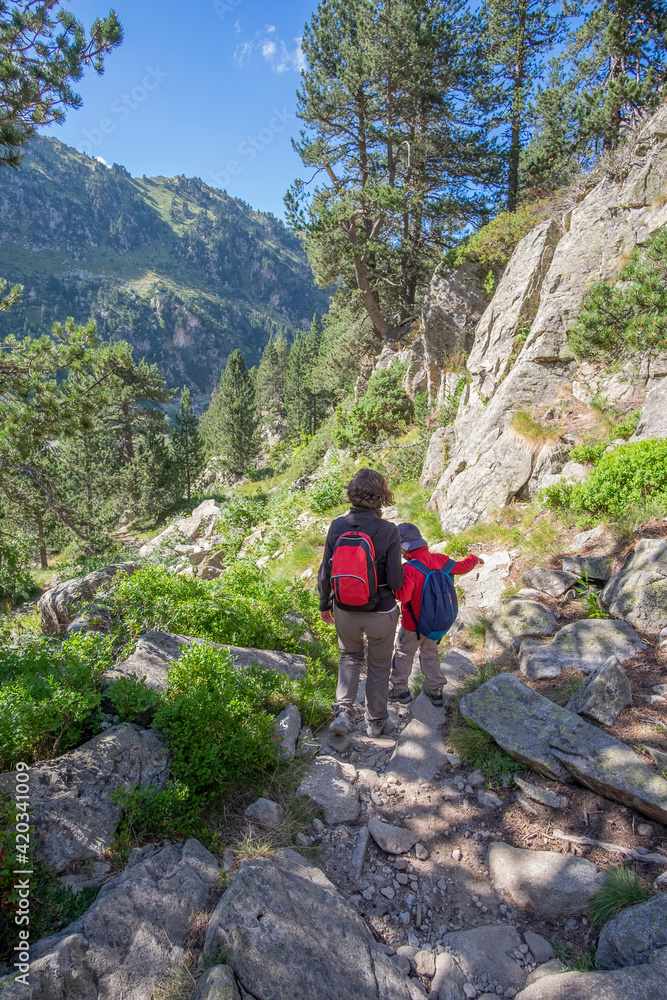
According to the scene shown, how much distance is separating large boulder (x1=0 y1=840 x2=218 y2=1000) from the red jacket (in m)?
2.27

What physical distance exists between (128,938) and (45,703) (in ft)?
4.32

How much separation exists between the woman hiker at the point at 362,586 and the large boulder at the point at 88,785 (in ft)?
5.18

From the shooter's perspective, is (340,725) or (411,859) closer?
(411,859)

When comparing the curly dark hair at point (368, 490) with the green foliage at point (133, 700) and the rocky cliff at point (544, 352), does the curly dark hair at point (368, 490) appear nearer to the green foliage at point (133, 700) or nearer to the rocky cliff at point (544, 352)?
the green foliage at point (133, 700)

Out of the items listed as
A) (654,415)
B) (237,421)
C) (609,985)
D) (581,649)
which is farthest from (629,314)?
(237,421)

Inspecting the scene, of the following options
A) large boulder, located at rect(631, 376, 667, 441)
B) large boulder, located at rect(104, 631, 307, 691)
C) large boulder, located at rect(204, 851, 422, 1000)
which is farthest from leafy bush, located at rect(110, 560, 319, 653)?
large boulder, located at rect(631, 376, 667, 441)

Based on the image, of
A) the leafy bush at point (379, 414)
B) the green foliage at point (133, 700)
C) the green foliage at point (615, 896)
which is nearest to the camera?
the green foliage at point (615, 896)

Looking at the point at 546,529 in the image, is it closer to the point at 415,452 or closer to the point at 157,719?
the point at 157,719

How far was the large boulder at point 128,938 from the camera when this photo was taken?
1824mm

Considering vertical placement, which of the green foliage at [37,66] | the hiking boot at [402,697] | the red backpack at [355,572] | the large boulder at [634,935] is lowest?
the hiking boot at [402,697]

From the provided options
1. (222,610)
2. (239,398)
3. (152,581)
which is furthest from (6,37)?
(239,398)

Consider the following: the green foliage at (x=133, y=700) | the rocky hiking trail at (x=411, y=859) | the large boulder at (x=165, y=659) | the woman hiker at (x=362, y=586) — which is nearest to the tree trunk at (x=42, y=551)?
the large boulder at (x=165, y=659)

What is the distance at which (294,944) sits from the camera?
2.07m

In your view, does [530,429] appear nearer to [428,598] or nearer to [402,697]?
[428,598]
